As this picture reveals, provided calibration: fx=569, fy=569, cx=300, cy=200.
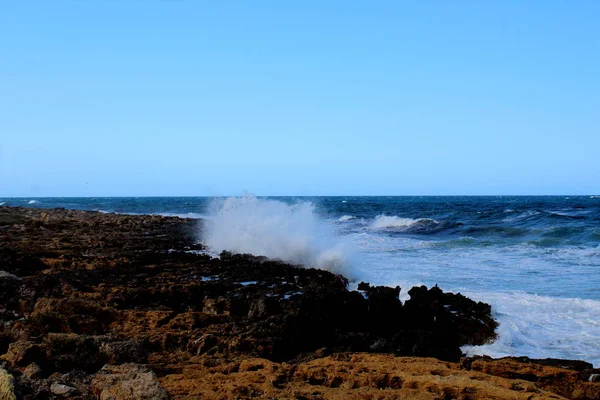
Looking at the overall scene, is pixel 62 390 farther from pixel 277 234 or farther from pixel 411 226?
pixel 411 226

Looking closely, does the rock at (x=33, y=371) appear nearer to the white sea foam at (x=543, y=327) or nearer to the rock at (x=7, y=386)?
the rock at (x=7, y=386)

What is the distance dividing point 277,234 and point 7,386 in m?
12.6

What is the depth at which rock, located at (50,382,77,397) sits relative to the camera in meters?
4.51

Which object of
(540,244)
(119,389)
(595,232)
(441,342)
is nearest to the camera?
(119,389)

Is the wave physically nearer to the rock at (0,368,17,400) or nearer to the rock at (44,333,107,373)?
the rock at (44,333,107,373)

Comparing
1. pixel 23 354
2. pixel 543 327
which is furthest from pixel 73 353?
pixel 543 327

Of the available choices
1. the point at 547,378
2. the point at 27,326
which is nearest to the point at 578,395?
the point at 547,378

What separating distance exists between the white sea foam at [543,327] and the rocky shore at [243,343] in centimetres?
34

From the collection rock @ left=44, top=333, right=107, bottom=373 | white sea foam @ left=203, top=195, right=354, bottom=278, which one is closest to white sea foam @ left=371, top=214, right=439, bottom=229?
white sea foam @ left=203, top=195, right=354, bottom=278

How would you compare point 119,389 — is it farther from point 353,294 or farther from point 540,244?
point 540,244

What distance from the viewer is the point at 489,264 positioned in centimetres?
1669

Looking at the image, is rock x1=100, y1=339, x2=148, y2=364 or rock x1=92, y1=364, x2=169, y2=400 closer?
rock x1=92, y1=364, x2=169, y2=400

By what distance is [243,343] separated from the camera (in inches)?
249

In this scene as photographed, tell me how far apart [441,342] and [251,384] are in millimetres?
2815
